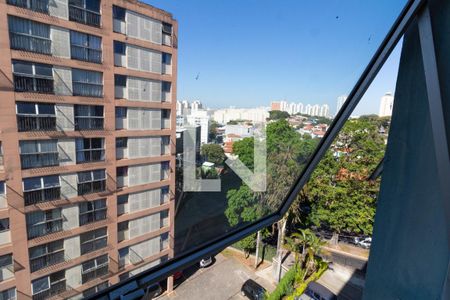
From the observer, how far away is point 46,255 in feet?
1.62

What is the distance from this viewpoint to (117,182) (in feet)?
1.80

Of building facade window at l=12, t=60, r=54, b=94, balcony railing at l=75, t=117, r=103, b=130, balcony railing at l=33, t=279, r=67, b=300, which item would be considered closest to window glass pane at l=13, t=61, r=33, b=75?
building facade window at l=12, t=60, r=54, b=94

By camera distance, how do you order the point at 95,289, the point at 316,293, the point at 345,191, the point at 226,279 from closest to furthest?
the point at 95,289 → the point at 316,293 → the point at 226,279 → the point at 345,191

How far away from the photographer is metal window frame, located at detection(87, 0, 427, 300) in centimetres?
70

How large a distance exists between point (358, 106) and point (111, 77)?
3.36 feet

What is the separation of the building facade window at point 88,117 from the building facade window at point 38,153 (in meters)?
0.06

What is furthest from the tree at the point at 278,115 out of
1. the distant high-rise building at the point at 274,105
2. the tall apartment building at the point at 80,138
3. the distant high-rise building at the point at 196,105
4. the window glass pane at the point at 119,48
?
the window glass pane at the point at 119,48

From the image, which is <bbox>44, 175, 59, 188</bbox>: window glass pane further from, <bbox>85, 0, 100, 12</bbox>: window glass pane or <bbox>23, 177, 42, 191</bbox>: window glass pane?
<bbox>85, 0, 100, 12</bbox>: window glass pane

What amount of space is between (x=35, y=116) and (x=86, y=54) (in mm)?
149

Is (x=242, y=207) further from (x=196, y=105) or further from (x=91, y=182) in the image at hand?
(x=91, y=182)

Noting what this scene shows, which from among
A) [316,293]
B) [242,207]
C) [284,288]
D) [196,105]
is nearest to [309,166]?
[242,207]

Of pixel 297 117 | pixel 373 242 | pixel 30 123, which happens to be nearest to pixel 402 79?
pixel 297 117

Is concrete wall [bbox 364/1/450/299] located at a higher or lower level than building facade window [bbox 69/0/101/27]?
lower

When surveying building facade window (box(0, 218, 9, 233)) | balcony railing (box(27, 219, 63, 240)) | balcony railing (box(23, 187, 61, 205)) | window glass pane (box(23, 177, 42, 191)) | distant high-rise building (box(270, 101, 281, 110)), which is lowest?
balcony railing (box(27, 219, 63, 240))
